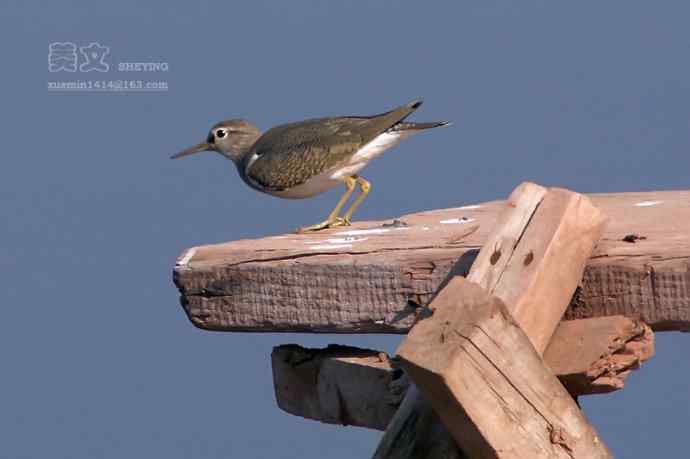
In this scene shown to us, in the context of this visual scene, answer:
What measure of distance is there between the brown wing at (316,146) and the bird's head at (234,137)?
0.94 metres

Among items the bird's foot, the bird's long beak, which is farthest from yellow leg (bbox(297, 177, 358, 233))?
the bird's long beak

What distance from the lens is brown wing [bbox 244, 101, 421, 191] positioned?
292 inches

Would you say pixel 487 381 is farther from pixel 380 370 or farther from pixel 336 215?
pixel 336 215

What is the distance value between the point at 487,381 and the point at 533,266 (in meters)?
0.51

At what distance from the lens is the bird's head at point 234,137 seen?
865 cm

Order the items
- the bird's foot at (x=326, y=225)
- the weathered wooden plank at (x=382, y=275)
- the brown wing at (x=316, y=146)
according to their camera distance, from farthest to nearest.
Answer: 1. the brown wing at (x=316, y=146)
2. the bird's foot at (x=326, y=225)
3. the weathered wooden plank at (x=382, y=275)

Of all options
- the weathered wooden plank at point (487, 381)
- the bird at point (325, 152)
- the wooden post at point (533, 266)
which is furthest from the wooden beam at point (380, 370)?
the bird at point (325, 152)

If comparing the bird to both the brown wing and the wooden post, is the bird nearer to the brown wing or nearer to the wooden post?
the brown wing

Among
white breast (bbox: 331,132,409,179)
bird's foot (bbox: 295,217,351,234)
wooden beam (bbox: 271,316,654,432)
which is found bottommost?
wooden beam (bbox: 271,316,654,432)

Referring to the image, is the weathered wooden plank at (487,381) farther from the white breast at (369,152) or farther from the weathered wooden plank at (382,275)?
the white breast at (369,152)

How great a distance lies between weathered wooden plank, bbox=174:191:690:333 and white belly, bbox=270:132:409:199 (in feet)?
6.77

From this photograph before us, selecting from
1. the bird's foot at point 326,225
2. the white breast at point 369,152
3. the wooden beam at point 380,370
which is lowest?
the wooden beam at point 380,370

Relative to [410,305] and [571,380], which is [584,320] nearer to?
[571,380]

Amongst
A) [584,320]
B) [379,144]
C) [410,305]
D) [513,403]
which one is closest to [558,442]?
[513,403]
